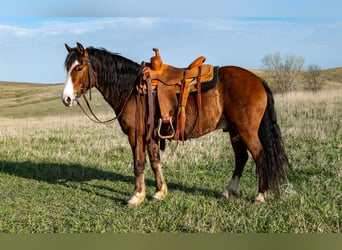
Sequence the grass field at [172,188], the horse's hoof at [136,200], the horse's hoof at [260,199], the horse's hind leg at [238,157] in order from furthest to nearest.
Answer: the horse's hind leg at [238,157] → the horse's hoof at [136,200] → the horse's hoof at [260,199] → the grass field at [172,188]

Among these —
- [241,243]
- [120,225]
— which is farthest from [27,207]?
[241,243]

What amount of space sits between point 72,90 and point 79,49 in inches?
24.2

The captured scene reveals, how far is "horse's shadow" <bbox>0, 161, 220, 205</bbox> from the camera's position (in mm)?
6516

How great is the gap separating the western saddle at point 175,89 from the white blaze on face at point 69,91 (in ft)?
3.31

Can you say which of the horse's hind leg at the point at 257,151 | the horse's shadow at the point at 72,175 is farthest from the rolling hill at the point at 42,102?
the horse's hind leg at the point at 257,151

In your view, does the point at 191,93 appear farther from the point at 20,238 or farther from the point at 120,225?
the point at 20,238

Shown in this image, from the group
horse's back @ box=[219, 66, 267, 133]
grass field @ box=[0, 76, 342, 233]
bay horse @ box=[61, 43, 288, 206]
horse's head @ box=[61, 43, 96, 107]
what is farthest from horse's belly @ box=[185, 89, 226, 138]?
horse's head @ box=[61, 43, 96, 107]

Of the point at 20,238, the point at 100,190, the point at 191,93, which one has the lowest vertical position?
the point at 100,190

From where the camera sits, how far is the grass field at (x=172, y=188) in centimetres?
471

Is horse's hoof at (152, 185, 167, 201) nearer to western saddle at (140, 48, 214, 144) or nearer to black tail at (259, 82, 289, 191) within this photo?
western saddle at (140, 48, 214, 144)

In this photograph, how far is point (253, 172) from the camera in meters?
7.51

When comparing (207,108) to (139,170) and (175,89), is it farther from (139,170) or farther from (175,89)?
(139,170)

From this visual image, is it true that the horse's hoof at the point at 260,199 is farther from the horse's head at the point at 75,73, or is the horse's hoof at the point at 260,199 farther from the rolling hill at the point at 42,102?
the rolling hill at the point at 42,102

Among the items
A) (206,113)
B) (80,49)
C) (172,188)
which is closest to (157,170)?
(172,188)
